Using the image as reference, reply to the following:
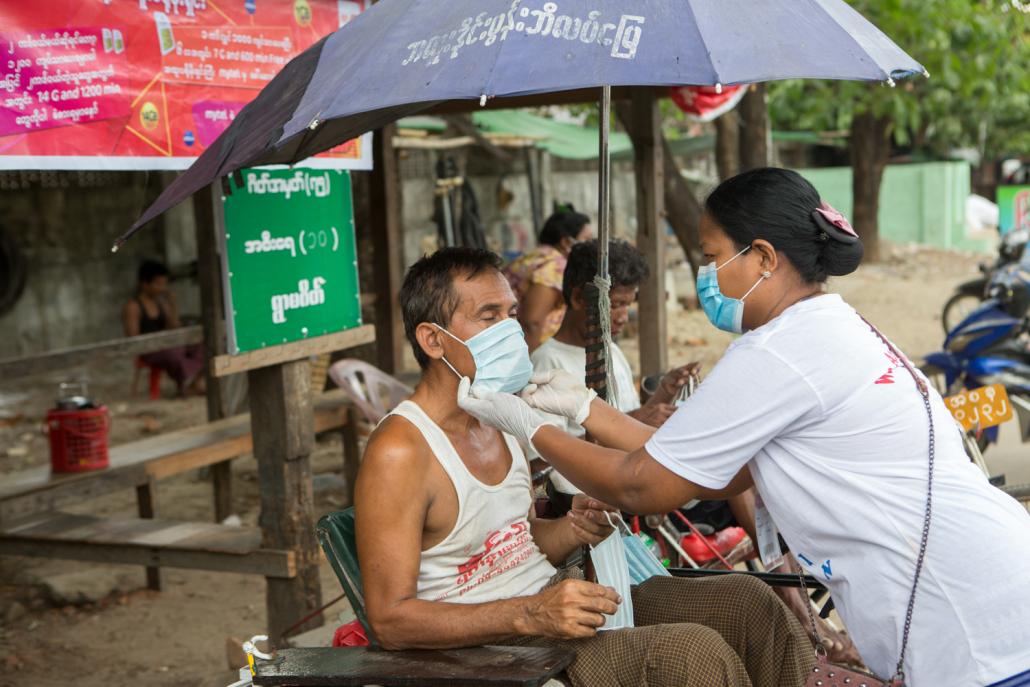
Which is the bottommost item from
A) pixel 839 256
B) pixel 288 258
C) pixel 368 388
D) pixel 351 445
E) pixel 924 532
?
pixel 351 445

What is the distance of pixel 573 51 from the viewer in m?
2.08

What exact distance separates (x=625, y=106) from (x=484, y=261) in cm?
551

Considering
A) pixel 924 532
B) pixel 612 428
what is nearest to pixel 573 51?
pixel 612 428

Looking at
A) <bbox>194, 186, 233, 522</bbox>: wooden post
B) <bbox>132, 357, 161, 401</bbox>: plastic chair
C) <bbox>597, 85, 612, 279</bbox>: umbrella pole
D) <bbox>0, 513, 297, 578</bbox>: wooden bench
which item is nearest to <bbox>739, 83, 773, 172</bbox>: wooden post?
<bbox>194, 186, 233, 522</bbox>: wooden post

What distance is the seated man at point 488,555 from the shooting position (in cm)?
223

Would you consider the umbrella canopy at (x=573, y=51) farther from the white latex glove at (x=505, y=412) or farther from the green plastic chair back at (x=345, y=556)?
the green plastic chair back at (x=345, y=556)

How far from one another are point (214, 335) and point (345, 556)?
4.31 meters

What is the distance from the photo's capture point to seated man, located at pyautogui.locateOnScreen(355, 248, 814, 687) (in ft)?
7.33

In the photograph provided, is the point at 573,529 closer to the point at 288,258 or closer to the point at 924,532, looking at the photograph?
the point at 924,532

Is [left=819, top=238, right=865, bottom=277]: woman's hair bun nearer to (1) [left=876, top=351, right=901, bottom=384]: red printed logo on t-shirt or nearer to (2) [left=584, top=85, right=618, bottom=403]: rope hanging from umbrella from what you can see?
(1) [left=876, top=351, right=901, bottom=384]: red printed logo on t-shirt

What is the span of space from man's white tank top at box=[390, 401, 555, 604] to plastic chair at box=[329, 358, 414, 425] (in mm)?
2738

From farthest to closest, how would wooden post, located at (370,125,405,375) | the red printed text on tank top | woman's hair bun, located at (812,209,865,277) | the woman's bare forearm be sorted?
1. wooden post, located at (370,125,405,375)
2. the red printed text on tank top
3. the woman's bare forearm
4. woman's hair bun, located at (812,209,865,277)

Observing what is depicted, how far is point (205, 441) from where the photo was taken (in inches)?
208

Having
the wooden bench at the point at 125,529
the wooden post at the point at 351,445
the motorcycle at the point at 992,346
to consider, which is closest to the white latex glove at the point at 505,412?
the wooden bench at the point at 125,529
